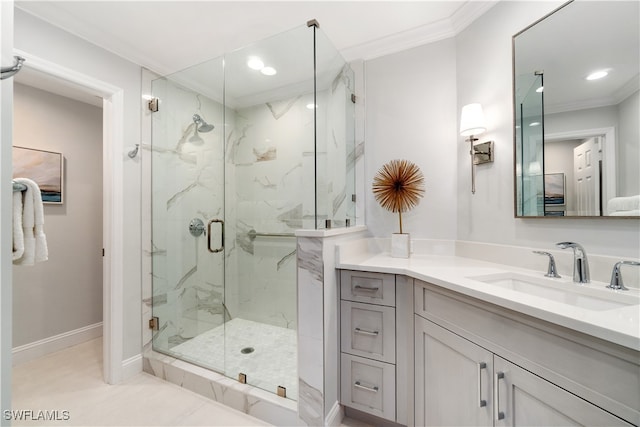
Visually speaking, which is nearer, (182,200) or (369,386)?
(369,386)

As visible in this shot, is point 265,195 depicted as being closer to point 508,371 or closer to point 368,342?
point 368,342

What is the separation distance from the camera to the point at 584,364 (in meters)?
0.71

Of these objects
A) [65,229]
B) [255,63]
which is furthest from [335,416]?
[65,229]

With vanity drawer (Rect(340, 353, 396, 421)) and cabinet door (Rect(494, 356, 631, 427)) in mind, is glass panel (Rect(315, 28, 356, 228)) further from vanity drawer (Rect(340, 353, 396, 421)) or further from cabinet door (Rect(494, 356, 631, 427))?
cabinet door (Rect(494, 356, 631, 427))

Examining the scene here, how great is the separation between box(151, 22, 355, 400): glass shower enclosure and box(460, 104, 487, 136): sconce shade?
0.77 metres

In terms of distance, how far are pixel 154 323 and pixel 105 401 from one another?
21.7 inches

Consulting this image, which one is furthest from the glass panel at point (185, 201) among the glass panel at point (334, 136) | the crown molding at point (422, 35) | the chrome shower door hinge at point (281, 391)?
the crown molding at point (422, 35)

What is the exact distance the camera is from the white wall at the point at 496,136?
1351 millimetres

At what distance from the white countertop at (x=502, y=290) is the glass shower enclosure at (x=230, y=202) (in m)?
0.51

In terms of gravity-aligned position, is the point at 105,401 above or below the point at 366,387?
below

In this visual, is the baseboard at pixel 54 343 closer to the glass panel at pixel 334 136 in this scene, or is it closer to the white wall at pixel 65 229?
the white wall at pixel 65 229

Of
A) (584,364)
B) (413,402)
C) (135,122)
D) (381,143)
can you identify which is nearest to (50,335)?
(135,122)

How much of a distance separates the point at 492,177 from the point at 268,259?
69.4 inches

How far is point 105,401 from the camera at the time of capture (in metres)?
1.76
